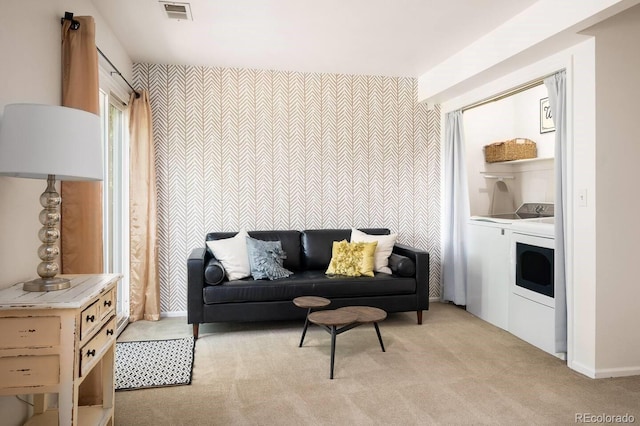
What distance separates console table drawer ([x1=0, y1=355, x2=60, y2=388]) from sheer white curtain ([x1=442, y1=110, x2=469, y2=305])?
12.2 ft

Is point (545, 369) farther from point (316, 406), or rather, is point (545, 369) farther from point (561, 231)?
point (316, 406)

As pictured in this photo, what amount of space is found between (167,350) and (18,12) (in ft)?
7.78

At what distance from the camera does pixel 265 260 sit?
3.72 m

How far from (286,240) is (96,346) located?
2.55m

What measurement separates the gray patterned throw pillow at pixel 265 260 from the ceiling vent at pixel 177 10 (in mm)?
1915

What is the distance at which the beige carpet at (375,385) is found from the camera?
88.4 inches

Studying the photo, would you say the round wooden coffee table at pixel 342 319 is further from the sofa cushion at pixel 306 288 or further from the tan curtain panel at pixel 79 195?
the tan curtain panel at pixel 79 195

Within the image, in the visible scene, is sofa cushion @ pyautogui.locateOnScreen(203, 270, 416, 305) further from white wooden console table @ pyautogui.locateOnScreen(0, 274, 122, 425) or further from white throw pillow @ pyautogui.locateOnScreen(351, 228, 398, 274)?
white wooden console table @ pyautogui.locateOnScreen(0, 274, 122, 425)

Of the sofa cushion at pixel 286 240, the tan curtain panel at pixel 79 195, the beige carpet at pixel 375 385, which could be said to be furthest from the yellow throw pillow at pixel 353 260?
the tan curtain panel at pixel 79 195

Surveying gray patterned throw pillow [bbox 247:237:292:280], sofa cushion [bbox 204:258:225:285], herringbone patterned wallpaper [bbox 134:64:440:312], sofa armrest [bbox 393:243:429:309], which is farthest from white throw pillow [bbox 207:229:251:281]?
sofa armrest [bbox 393:243:429:309]

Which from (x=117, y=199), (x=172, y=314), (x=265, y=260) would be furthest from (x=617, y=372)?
(x=117, y=199)

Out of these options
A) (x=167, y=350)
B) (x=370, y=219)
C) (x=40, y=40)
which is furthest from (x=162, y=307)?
(x=40, y=40)

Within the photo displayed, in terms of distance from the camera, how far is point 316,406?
2344 millimetres

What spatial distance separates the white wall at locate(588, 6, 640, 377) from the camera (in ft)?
8.97
